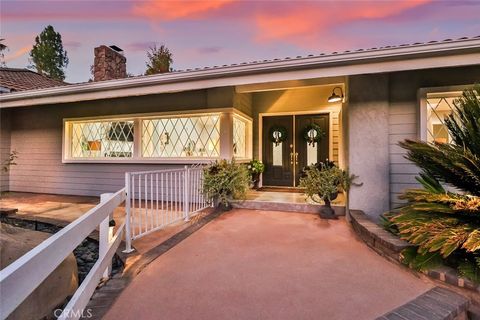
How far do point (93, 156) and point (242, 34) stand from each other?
534 centimetres

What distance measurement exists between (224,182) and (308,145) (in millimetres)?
3124

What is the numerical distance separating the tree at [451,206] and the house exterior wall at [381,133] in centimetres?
128

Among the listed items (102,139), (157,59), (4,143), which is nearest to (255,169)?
(102,139)

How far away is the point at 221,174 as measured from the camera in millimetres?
4602

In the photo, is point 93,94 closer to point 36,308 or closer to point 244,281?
point 36,308

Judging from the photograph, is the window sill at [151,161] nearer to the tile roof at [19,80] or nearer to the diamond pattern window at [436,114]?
the tile roof at [19,80]

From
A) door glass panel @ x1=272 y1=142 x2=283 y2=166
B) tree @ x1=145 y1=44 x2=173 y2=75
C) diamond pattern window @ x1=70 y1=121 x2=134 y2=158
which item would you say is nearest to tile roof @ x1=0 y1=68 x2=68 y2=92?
diamond pattern window @ x1=70 y1=121 x2=134 y2=158

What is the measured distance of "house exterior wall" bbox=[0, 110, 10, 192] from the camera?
7.33 meters

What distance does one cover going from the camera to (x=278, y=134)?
698 cm

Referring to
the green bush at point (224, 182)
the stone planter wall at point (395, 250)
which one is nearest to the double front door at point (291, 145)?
the green bush at point (224, 182)

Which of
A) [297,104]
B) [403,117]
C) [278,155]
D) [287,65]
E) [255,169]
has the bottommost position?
[255,169]

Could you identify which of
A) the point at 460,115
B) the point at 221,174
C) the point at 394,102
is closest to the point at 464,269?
the point at 460,115

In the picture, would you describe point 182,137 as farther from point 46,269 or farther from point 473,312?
point 473,312
